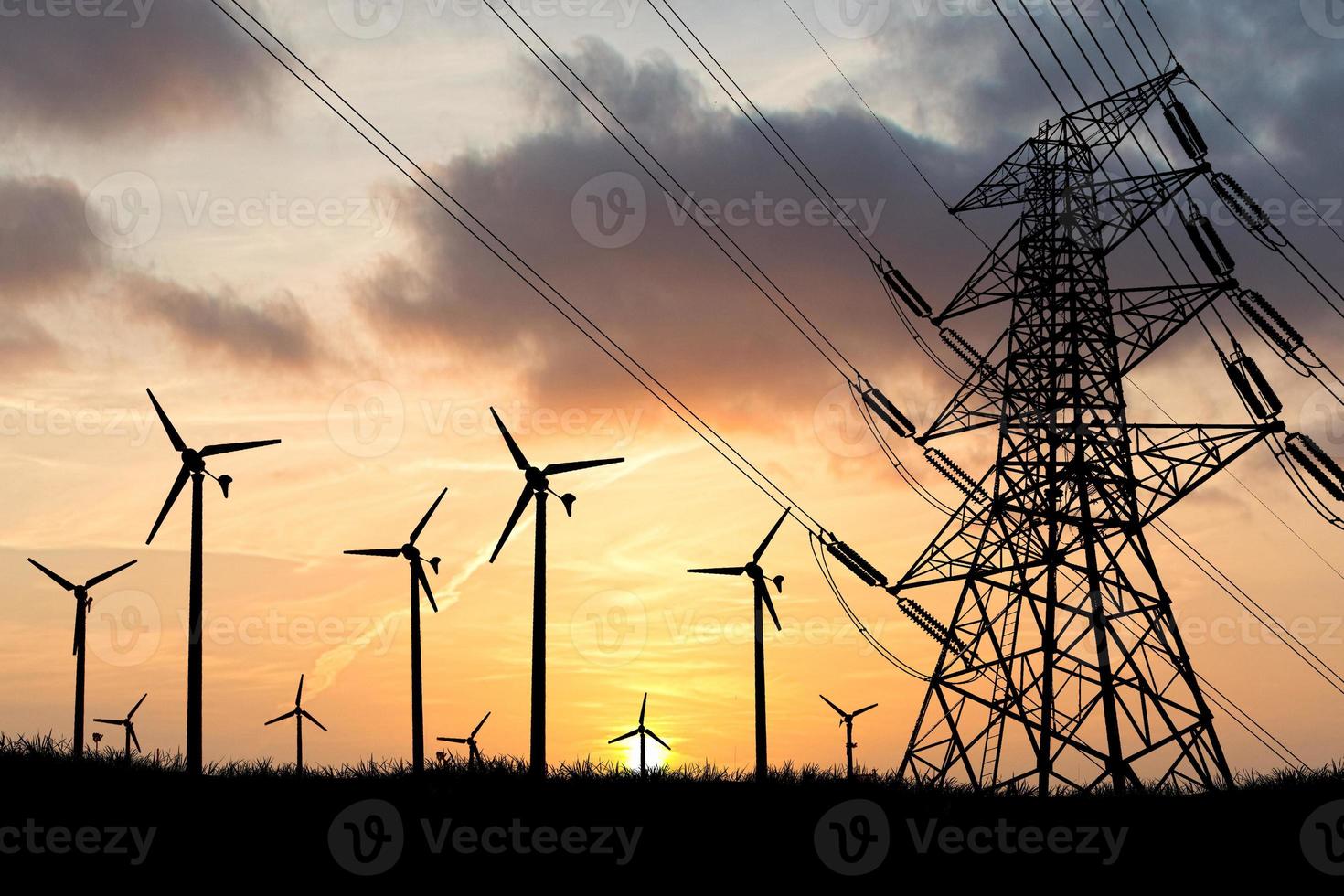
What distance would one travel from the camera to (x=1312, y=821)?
118 feet

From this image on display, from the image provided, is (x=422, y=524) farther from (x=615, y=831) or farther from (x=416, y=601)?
(x=615, y=831)

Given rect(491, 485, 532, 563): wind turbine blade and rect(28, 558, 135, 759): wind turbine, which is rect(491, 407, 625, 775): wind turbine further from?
rect(28, 558, 135, 759): wind turbine

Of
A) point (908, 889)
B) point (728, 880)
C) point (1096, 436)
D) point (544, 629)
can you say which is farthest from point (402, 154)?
point (1096, 436)

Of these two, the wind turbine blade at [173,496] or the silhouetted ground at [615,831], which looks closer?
the silhouetted ground at [615,831]

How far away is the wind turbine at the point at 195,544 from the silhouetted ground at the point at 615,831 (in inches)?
46.7

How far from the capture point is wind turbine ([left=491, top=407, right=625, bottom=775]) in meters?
38.8

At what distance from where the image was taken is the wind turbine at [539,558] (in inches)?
1528

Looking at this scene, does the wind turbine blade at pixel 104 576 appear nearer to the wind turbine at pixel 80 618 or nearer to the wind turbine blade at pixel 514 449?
the wind turbine at pixel 80 618

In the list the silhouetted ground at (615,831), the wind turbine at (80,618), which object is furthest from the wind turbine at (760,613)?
the wind turbine at (80,618)

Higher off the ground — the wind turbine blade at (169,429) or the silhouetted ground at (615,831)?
the wind turbine blade at (169,429)

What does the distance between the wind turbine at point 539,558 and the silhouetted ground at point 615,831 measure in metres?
1.43

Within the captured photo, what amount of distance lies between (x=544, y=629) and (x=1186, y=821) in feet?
60.7

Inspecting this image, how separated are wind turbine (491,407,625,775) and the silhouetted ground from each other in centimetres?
143

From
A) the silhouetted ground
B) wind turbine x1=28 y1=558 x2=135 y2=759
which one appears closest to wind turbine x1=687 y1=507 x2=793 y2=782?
the silhouetted ground
